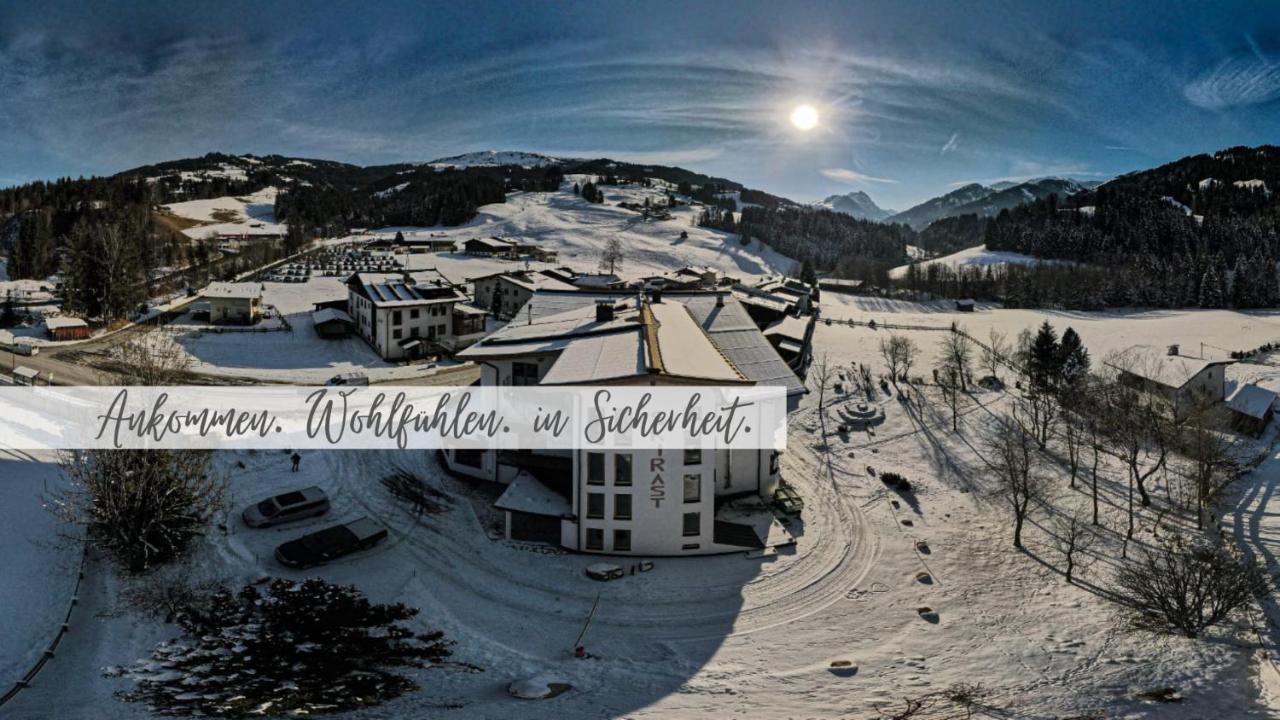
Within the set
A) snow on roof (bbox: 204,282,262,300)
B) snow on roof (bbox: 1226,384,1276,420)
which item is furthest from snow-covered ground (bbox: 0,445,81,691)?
snow on roof (bbox: 1226,384,1276,420)

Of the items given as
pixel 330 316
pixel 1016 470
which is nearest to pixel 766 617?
pixel 1016 470

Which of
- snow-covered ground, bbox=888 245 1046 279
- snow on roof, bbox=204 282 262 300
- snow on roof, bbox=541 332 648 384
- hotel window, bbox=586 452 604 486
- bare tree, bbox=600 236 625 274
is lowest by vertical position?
hotel window, bbox=586 452 604 486

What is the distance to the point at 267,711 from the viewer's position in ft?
42.3

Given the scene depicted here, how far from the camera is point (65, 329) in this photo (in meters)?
49.4

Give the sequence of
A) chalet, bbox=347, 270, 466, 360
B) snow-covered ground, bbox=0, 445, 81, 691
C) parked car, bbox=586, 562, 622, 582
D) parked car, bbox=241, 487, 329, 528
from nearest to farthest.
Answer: snow-covered ground, bbox=0, 445, 81, 691 < parked car, bbox=586, 562, 622, 582 < parked car, bbox=241, 487, 329, 528 < chalet, bbox=347, 270, 466, 360

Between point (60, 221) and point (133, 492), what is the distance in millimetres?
130997

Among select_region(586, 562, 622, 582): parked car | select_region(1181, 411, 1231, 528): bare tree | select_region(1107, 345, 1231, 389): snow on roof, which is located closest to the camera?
select_region(586, 562, 622, 582): parked car

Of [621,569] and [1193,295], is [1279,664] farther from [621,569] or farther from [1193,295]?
[1193,295]

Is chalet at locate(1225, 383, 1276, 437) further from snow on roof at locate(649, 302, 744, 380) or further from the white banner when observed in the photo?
snow on roof at locate(649, 302, 744, 380)

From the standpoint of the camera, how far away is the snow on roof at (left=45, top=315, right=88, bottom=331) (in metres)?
49.6

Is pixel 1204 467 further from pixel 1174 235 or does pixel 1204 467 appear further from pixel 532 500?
pixel 1174 235

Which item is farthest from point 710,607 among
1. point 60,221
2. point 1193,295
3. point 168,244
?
point 60,221

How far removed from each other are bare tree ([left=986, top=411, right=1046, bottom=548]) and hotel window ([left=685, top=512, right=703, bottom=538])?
1319cm

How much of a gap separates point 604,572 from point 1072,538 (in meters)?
17.5
